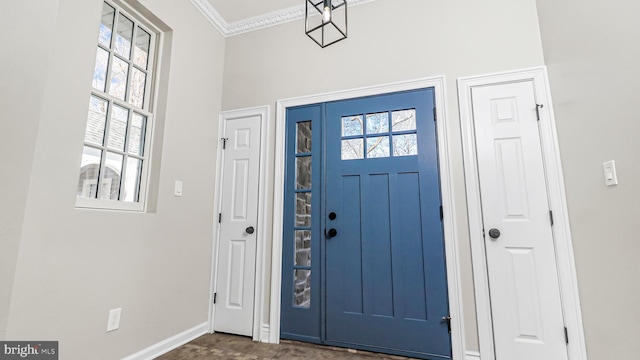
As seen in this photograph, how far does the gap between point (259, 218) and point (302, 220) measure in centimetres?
41

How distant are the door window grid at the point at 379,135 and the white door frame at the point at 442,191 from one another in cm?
20

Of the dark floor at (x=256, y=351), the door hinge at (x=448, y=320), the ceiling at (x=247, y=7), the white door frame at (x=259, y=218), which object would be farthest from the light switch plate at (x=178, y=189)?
the door hinge at (x=448, y=320)

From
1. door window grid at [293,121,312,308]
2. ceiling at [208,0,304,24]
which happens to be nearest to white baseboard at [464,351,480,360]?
door window grid at [293,121,312,308]

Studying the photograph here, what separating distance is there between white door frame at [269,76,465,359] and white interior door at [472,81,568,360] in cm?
22

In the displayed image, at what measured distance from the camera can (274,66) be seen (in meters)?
2.93

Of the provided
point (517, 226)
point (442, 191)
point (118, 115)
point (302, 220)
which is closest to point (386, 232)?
point (442, 191)

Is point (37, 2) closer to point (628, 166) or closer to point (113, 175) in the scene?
point (113, 175)

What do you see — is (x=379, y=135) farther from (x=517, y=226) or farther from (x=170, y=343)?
(x=170, y=343)

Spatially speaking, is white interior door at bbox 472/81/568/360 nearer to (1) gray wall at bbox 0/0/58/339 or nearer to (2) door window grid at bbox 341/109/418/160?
(2) door window grid at bbox 341/109/418/160

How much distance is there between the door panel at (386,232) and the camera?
7.22 feet

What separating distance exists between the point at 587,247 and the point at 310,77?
2425 mm

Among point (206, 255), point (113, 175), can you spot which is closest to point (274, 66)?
point (113, 175)

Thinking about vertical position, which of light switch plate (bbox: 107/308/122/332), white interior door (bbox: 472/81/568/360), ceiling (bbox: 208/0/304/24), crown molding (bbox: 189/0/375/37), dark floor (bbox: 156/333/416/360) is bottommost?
dark floor (bbox: 156/333/416/360)

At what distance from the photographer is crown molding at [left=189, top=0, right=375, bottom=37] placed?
110 inches
